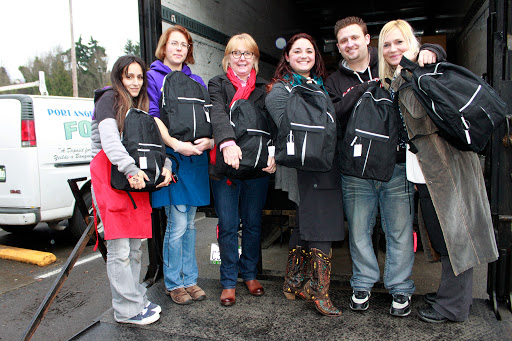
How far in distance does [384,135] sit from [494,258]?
931 millimetres

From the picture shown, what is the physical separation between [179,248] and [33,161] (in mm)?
2941

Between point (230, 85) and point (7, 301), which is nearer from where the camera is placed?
point (230, 85)

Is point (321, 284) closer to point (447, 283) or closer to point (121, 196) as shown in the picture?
point (447, 283)

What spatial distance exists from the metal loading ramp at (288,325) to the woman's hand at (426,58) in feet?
4.99

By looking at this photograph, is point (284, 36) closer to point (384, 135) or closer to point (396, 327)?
point (384, 135)

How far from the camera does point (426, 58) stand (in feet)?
7.08

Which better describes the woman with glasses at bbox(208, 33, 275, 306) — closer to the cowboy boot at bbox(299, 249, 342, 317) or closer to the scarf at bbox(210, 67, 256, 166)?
the scarf at bbox(210, 67, 256, 166)

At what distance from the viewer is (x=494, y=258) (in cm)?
221

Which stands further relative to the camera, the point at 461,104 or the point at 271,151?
the point at 271,151

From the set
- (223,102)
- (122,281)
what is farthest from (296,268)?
(223,102)

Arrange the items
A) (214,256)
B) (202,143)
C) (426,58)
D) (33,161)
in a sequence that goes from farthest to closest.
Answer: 1. (33,161)
2. (214,256)
3. (202,143)
4. (426,58)

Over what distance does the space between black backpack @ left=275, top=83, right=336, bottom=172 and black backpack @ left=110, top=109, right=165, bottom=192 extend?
755mm

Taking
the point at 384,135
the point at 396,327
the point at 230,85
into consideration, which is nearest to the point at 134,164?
the point at 230,85

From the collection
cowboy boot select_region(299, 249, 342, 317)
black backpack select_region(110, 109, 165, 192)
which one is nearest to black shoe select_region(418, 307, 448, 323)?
cowboy boot select_region(299, 249, 342, 317)
